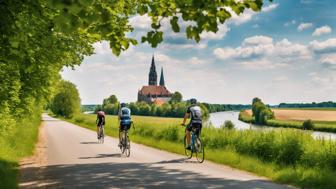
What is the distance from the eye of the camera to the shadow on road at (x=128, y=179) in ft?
36.1

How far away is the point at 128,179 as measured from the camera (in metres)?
11.9

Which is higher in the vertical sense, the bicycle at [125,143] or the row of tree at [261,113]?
the row of tree at [261,113]

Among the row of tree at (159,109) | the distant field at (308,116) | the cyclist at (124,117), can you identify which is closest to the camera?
the cyclist at (124,117)

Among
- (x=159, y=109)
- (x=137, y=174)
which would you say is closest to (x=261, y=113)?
(x=159, y=109)

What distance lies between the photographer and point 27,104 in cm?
2236

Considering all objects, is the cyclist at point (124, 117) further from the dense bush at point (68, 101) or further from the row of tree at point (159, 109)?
the row of tree at point (159, 109)

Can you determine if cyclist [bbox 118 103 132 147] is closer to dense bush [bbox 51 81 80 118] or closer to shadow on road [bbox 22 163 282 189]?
shadow on road [bbox 22 163 282 189]

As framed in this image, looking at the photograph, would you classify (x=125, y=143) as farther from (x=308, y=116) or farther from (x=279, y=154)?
(x=308, y=116)

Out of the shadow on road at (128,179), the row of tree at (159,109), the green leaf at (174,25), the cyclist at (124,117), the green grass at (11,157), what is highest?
the row of tree at (159,109)

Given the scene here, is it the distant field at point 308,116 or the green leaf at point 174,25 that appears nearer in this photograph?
the green leaf at point 174,25

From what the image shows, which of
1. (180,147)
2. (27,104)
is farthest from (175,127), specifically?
(27,104)

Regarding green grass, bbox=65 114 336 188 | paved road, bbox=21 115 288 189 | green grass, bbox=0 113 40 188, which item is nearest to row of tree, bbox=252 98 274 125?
green grass, bbox=65 114 336 188

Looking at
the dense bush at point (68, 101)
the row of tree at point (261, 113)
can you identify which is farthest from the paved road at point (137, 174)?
the row of tree at point (261, 113)

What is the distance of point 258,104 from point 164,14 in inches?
5115
